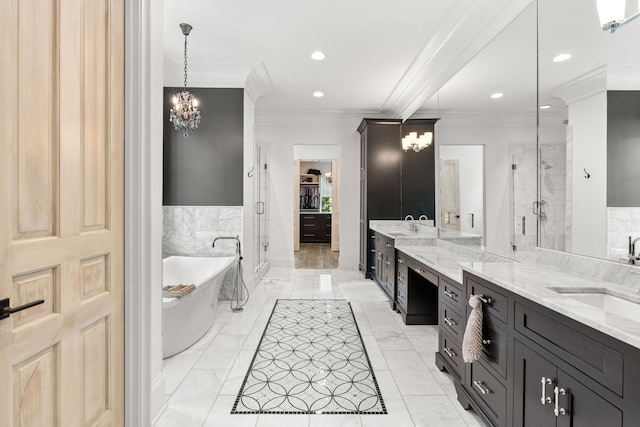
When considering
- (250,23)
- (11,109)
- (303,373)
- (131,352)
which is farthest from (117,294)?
(250,23)

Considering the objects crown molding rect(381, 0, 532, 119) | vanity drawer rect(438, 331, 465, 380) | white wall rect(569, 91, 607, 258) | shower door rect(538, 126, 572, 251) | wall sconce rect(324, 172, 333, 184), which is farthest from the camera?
wall sconce rect(324, 172, 333, 184)

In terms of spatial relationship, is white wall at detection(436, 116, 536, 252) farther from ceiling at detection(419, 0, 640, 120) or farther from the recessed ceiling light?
the recessed ceiling light

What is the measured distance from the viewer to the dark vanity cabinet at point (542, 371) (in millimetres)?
981

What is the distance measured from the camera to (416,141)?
185 inches

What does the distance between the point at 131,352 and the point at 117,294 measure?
11.7 inches

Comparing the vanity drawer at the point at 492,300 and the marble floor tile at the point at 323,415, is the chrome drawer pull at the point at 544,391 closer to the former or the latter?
the vanity drawer at the point at 492,300

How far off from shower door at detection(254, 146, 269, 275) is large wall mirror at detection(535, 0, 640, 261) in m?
3.95

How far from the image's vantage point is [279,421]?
6.03 feet

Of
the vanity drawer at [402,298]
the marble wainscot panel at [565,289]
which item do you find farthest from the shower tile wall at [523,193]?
the vanity drawer at [402,298]

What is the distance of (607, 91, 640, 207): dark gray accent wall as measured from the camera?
1.49 meters

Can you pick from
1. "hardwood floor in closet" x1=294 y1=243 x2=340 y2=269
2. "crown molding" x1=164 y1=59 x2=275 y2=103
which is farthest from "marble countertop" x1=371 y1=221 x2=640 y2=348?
"hardwood floor in closet" x1=294 y1=243 x2=340 y2=269

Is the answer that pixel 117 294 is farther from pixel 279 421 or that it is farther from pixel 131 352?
pixel 279 421

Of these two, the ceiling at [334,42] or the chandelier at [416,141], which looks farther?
the chandelier at [416,141]

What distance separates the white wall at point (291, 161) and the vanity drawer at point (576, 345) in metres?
4.78
